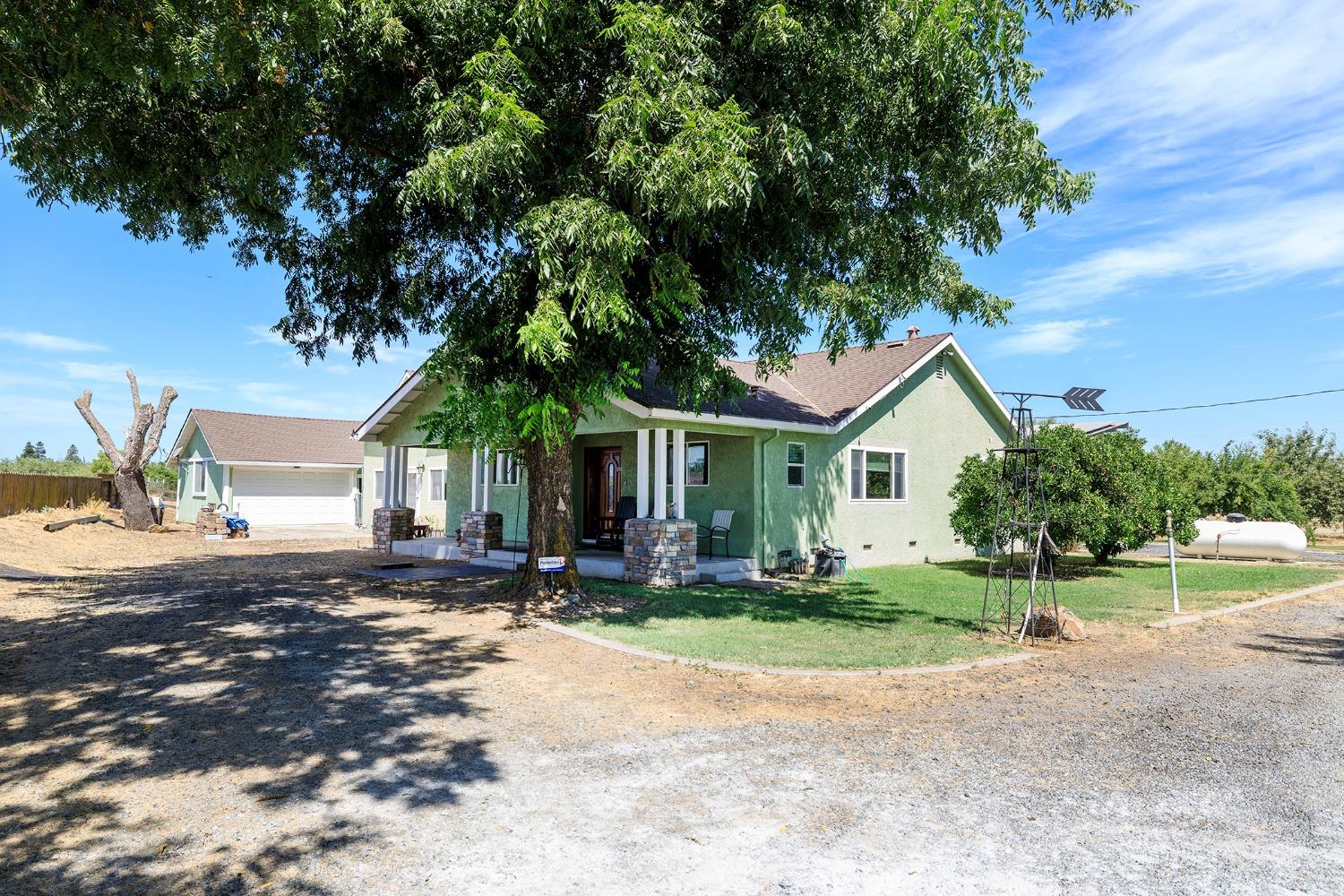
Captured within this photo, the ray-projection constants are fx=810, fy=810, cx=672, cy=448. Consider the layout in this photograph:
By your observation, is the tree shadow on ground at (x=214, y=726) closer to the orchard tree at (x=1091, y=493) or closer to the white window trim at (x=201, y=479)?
the orchard tree at (x=1091, y=493)

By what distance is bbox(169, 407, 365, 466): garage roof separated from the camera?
30266mm

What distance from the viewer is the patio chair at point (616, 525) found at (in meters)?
16.8

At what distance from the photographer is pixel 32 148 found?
28.2ft

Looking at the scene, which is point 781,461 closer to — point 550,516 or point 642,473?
point 642,473

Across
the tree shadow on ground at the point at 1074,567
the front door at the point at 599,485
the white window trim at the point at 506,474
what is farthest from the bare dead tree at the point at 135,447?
the tree shadow on ground at the point at 1074,567

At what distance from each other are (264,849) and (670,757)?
2.38 metres

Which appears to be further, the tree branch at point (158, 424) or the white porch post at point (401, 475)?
the tree branch at point (158, 424)

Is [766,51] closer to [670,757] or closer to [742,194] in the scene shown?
[742,194]

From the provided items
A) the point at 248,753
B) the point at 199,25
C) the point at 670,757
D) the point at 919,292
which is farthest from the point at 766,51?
the point at 248,753

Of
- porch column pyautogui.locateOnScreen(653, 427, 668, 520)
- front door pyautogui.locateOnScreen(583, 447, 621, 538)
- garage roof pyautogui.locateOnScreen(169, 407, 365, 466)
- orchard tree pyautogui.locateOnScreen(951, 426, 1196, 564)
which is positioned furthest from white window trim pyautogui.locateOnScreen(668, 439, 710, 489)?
garage roof pyautogui.locateOnScreen(169, 407, 365, 466)

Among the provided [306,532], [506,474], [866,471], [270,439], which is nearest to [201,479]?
[270,439]

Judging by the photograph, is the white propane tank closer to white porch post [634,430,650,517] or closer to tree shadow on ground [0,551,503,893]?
white porch post [634,430,650,517]

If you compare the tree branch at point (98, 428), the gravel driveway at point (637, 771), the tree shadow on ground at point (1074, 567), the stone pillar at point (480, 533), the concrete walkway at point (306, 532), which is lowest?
the gravel driveway at point (637, 771)

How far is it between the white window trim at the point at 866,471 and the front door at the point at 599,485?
16.4 feet
